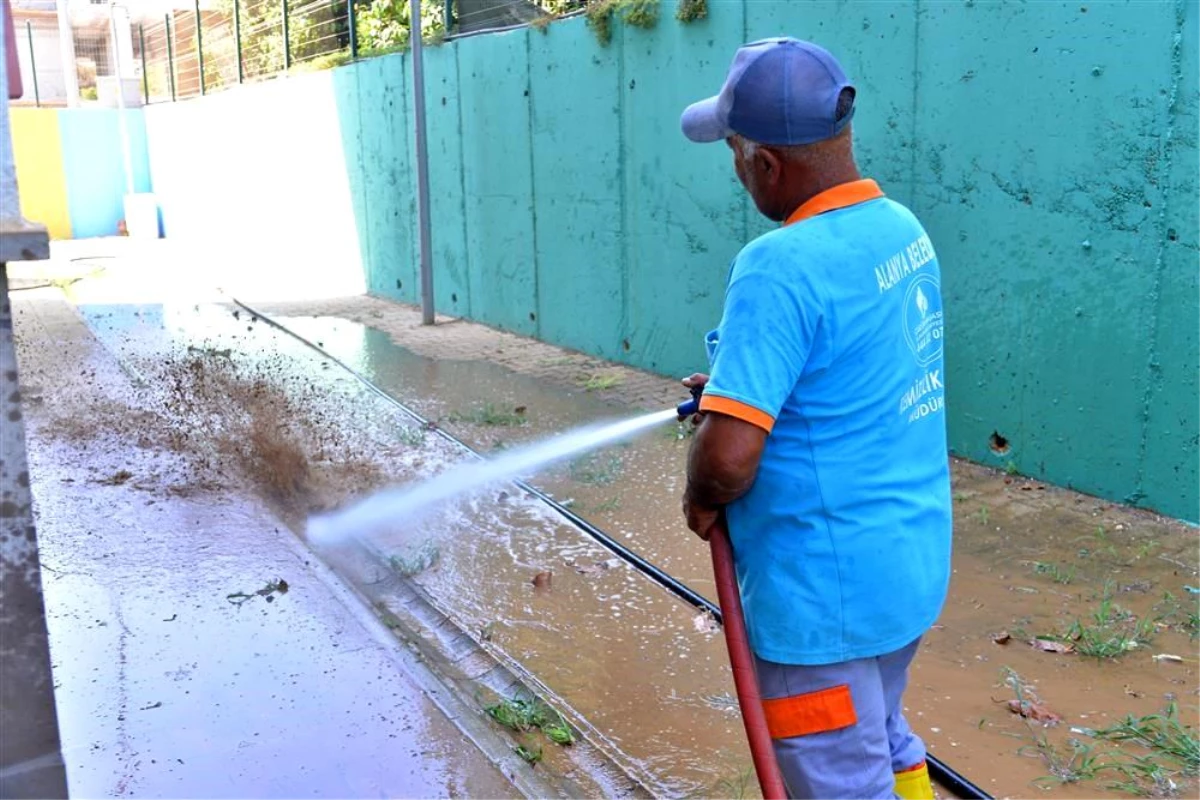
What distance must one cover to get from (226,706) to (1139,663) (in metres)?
3.09

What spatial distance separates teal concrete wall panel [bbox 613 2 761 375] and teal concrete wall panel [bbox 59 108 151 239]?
60.2 feet

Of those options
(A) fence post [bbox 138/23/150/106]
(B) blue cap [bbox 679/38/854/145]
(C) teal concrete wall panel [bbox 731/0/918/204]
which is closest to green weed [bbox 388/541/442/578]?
(B) blue cap [bbox 679/38/854/145]

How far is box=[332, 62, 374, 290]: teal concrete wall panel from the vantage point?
43.6ft

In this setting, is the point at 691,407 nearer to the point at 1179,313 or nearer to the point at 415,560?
the point at 415,560

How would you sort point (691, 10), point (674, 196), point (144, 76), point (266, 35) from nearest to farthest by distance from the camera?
point (691, 10), point (674, 196), point (266, 35), point (144, 76)

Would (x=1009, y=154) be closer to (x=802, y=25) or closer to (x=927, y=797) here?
(x=802, y=25)

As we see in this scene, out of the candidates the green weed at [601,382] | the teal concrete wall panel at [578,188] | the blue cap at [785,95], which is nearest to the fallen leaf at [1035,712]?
the blue cap at [785,95]

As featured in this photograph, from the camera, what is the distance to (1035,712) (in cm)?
339

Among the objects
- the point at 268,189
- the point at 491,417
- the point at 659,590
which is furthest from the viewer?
the point at 268,189

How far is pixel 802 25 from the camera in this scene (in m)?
6.65

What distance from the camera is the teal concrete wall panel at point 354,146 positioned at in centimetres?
1328

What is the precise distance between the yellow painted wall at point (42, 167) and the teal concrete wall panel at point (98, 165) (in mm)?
140

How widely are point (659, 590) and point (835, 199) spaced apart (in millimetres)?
2780

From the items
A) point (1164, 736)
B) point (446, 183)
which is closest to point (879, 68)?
point (1164, 736)
